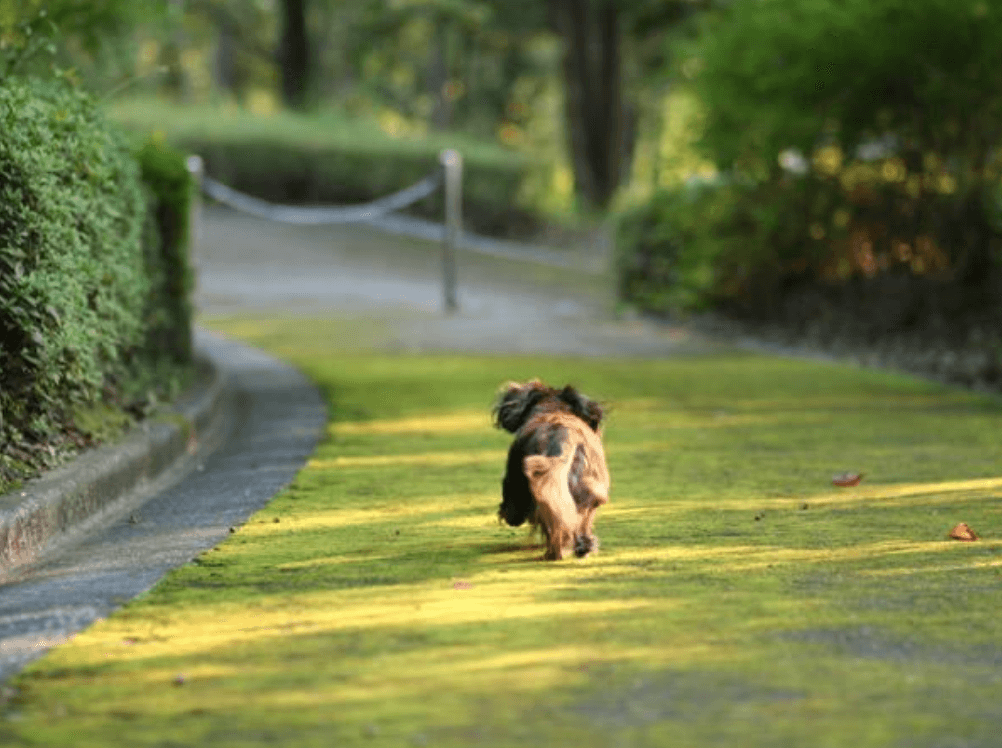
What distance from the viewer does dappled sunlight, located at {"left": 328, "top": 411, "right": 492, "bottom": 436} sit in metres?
12.1

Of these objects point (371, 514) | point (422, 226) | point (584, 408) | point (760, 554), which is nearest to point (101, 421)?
point (371, 514)

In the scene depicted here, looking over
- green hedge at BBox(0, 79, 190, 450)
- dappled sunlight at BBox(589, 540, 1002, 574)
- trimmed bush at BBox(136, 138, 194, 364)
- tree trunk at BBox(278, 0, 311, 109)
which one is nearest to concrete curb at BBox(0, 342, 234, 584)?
green hedge at BBox(0, 79, 190, 450)

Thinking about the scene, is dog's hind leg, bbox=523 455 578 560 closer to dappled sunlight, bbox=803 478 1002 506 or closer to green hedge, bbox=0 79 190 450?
dappled sunlight, bbox=803 478 1002 506

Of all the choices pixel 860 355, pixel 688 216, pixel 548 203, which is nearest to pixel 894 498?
pixel 860 355

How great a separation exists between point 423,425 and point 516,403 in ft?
15.3

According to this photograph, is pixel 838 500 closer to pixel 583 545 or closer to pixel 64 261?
pixel 583 545

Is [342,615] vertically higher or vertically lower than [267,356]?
lower

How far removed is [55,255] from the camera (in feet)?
29.1

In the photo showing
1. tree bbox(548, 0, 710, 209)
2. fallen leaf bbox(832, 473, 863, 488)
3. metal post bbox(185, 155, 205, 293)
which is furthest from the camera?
tree bbox(548, 0, 710, 209)

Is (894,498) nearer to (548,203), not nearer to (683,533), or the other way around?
(683,533)

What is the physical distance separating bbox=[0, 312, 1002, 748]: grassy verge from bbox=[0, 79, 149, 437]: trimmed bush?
3.83ft

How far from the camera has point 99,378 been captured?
388 inches

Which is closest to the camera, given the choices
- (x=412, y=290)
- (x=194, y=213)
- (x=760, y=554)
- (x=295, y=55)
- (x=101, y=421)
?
(x=760, y=554)

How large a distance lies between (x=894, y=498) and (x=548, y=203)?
2435 cm
